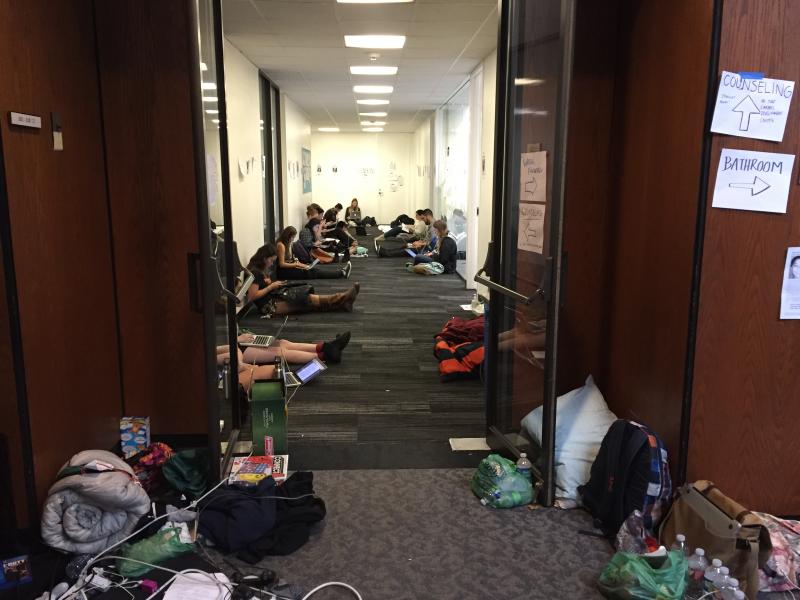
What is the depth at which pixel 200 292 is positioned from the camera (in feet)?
9.25

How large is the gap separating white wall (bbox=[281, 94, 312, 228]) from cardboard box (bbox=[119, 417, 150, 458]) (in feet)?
26.3

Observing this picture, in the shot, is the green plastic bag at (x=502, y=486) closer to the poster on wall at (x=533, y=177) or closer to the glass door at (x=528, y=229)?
the glass door at (x=528, y=229)

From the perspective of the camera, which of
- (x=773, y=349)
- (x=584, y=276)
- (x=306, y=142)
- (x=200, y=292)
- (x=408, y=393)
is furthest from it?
(x=306, y=142)

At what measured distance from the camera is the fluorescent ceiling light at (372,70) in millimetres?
8242

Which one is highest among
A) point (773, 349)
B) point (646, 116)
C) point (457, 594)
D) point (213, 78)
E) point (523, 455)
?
point (213, 78)

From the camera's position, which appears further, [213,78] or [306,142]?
[306,142]

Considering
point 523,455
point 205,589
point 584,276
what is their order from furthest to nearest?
point 584,276
point 523,455
point 205,589

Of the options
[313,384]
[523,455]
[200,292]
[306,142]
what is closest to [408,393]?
[313,384]

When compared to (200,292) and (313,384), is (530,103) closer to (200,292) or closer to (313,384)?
(200,292)

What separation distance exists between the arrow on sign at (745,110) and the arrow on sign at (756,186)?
20cm

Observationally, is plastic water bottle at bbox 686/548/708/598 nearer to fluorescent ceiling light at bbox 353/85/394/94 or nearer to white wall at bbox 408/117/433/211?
fluorescent ceiling light at bbox 353/85/394/94

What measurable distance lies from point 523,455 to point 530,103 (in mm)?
1633

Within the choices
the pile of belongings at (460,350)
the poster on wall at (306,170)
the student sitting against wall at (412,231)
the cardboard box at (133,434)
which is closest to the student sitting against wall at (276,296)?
the pile of belongings at (460,350)

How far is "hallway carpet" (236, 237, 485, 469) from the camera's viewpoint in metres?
3.50
